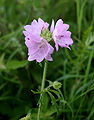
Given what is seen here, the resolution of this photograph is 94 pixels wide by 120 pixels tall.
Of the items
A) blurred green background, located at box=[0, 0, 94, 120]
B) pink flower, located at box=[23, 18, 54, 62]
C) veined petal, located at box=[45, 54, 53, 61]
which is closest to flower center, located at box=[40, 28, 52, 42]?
pink flower, located at box=[23, 18, 54, 62]

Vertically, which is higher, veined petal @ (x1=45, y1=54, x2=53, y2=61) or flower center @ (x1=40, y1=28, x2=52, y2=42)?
flower center @ (x1=40, y1=28, x2=52, y2=42)

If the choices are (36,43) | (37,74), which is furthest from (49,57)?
(37,74)

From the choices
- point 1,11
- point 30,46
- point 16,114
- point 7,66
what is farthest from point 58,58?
point 1,11

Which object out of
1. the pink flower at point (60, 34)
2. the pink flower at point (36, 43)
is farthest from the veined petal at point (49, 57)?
the pink flower at point (60, 34)

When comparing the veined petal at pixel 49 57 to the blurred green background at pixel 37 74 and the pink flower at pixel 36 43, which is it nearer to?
the pink flower at pixel 36 43

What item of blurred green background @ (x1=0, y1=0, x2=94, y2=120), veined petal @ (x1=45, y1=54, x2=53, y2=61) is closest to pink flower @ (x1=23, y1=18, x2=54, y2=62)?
veined petal @ (x1=45, y1=54, x2=53, y2=61)

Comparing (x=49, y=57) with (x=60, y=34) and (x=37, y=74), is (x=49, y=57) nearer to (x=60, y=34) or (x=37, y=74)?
(x=60, y=34)

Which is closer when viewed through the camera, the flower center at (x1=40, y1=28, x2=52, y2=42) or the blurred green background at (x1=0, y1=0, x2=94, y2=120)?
the flower center at (x1=40, y1=28, x2=52, y2=42)

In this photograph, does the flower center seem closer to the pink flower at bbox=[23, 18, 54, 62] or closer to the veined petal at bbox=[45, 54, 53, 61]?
the pink flower at bbox=[23, 18, 54, 62]
